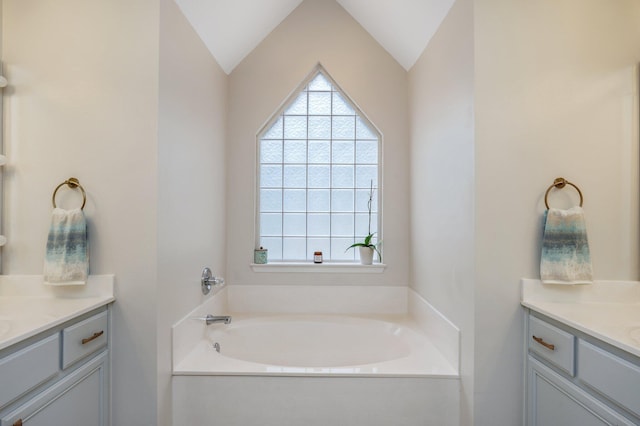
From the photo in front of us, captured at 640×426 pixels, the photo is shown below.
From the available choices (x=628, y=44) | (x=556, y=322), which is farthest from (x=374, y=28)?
(x=556, y=322)

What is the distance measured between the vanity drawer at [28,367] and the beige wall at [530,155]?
1695 millimetres

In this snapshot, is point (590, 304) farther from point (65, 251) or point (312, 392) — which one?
point (65, 251)

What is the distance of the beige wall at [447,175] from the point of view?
6.02 ft

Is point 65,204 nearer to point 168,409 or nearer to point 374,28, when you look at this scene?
point 168,409

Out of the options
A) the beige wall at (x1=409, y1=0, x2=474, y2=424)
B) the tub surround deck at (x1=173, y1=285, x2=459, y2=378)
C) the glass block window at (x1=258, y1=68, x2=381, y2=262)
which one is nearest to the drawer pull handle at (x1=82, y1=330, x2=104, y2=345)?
the tub surround deck at (x1=173, y1=285, x2=459, y2=378)

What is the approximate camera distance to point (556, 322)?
1541mm

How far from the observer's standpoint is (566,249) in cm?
169

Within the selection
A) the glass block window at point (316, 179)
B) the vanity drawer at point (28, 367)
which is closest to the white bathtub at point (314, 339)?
the glass block window at point (316, 179)

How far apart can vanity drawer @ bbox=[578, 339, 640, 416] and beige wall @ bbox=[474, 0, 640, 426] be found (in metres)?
0.40

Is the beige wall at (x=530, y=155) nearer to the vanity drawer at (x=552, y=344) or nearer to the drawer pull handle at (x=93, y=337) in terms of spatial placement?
the vanity drawer at (x=552, y=344)

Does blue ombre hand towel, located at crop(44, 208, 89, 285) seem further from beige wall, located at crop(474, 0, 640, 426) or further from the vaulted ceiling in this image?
beige wall, located at crop(474, 0, 640, 426)

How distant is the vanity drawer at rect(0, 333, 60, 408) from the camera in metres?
1.20

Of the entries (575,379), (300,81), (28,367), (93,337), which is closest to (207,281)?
(93,337)

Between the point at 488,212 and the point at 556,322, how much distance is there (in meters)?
0.51
